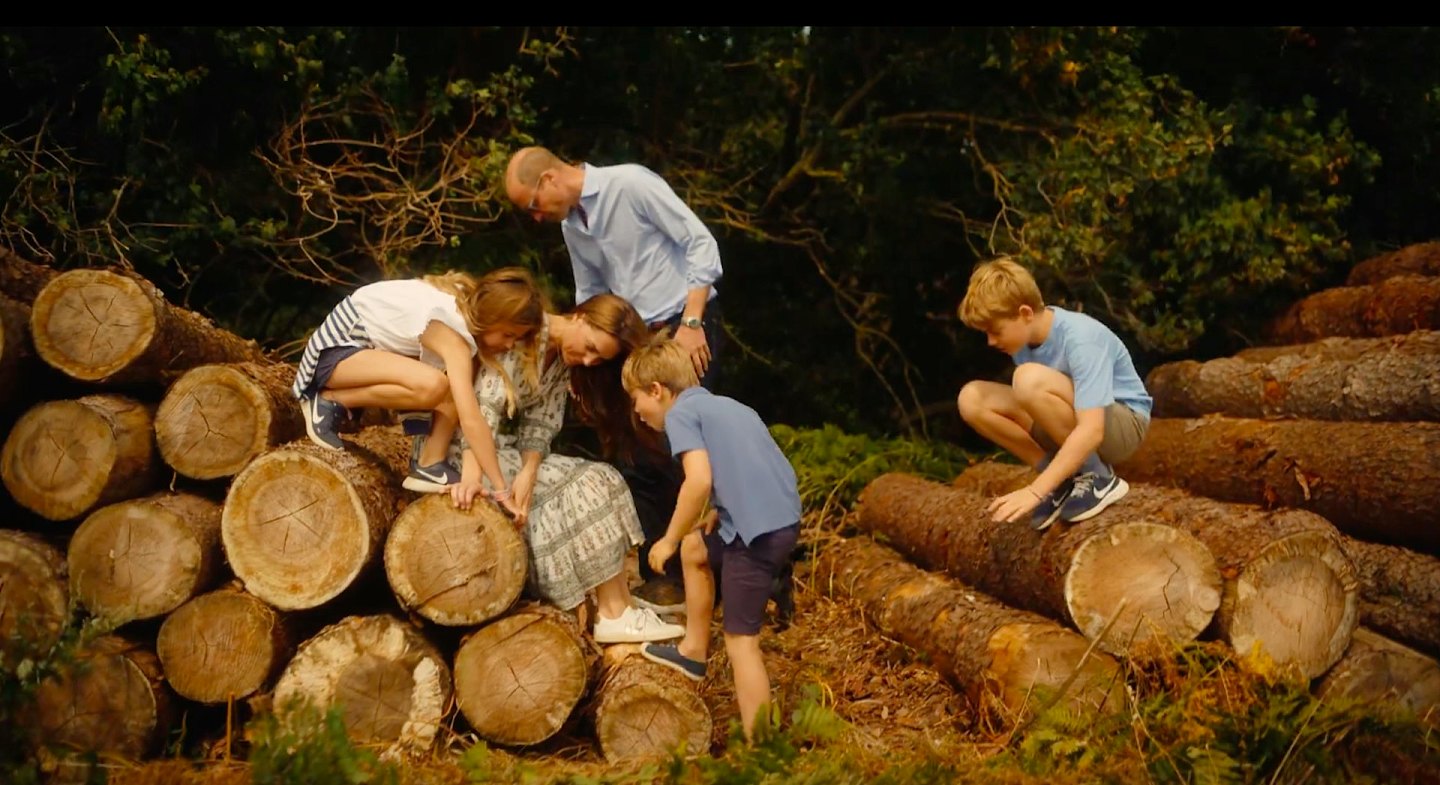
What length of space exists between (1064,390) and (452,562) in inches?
96.4

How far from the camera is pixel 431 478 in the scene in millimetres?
4828

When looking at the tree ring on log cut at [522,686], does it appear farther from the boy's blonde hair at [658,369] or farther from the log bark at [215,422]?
the log bark at [215,422]

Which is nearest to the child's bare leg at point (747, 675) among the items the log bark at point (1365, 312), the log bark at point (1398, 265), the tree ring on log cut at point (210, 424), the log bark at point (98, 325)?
the tree ring on log cut at point (210, 424)

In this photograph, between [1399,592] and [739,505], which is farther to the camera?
[1399,592]

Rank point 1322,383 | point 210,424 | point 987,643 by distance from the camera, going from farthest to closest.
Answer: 1. point 1322,383
2. point 987,643
3. point 210,424

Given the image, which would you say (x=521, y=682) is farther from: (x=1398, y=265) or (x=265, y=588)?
(x=1398, y=265)

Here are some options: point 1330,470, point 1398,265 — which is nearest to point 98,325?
point 1330,470

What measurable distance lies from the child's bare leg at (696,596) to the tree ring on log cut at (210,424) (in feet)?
5.44

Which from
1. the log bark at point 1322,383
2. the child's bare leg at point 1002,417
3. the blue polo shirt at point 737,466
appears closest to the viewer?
the blue polo shirt at point 737,466

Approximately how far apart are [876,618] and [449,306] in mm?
2777

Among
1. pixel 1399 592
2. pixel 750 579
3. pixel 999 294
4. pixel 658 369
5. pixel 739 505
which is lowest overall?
pixel 1399 592

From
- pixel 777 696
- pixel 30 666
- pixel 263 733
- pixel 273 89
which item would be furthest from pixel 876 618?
pixel 273 89

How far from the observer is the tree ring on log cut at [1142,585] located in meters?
4.61

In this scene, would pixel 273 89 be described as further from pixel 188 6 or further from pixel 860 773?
pixel 860 773
